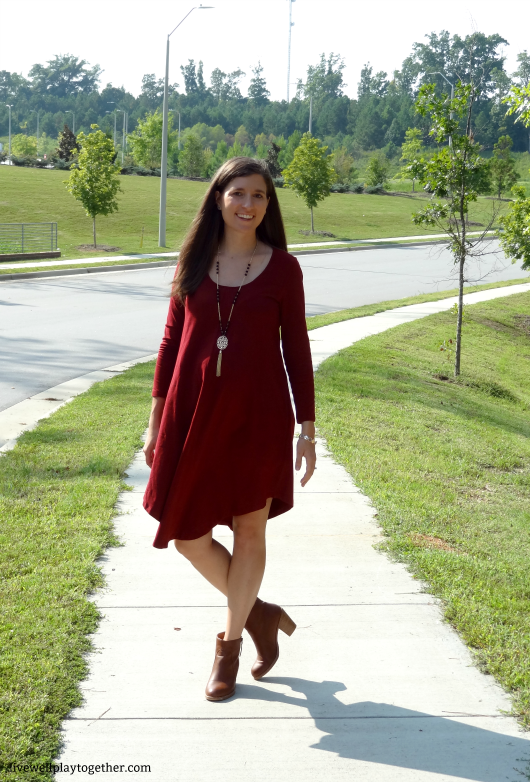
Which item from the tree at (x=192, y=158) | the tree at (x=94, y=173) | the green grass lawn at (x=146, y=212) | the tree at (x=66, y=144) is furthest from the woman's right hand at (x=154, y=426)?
the tree at (x=66, y=144)

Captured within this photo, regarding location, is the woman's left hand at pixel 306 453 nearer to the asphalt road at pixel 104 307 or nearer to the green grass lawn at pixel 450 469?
the green grass lawn at pixel 450 469

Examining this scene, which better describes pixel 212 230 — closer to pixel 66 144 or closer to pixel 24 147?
pixel 66 144

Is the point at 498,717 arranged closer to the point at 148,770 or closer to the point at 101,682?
the point at 148,770

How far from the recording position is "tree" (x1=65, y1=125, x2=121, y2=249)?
28422 millimetres

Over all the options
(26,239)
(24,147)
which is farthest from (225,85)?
(26,239)

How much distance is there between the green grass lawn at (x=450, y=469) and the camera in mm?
3779

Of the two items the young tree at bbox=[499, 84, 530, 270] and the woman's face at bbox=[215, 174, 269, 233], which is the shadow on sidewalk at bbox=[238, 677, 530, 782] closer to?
the woman's face at bbox=[215, 174, 269, 233]

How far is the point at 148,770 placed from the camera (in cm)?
263

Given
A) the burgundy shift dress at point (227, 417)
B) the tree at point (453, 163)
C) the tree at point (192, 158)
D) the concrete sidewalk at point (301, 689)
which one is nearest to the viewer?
the concrete sidewalk at point (301, 689)

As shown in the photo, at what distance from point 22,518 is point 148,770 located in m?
2.48

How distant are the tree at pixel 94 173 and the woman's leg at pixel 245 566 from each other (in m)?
26.9

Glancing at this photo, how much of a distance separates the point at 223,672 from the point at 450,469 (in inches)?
145

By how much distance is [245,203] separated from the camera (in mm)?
3020

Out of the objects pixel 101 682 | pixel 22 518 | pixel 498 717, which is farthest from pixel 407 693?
pixel 22 518
